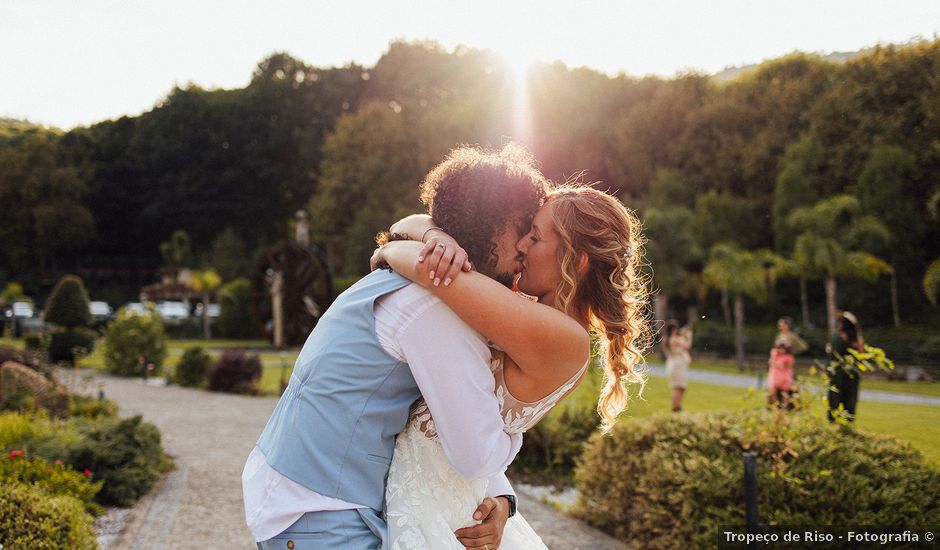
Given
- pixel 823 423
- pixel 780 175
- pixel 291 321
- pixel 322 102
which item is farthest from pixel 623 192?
pixel 823 423

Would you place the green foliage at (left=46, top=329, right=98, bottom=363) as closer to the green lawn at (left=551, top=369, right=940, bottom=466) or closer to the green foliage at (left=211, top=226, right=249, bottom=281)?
the green lawn at (left=551, top=369, right=940, bottom=466)

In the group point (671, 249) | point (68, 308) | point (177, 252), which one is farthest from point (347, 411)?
point (177, 252)

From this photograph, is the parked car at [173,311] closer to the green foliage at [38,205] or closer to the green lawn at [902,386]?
the green foliage at [38,205]

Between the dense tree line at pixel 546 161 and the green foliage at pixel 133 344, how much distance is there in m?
8.28

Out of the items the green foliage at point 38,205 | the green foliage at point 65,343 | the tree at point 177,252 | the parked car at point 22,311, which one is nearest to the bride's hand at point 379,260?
the green foliage at point 65,343

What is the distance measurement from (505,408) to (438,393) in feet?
0.80

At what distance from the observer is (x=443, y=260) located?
185 cm

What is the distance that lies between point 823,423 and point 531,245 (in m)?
4.41

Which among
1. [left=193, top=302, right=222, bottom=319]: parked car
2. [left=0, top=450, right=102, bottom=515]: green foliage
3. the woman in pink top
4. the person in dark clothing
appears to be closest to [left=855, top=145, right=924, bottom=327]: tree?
the woman in pink top

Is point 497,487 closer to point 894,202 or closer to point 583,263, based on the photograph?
point 583,263

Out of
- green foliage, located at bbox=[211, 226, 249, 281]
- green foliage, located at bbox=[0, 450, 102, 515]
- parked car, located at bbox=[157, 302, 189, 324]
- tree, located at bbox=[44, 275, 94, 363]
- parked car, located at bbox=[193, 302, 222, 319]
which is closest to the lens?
green foliage, located at bbox=[0, 450, 102, 515]

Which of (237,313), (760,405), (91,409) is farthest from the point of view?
(237,313)

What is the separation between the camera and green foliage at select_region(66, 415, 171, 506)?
7.27 metres

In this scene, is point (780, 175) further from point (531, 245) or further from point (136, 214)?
point (136, 214)
